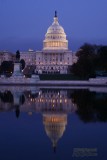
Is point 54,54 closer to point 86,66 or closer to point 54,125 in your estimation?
point 86,66

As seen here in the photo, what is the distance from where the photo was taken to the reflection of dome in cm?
1209

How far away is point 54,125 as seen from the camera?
14.1 metres

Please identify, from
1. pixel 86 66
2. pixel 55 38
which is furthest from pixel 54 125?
pixel 55 38

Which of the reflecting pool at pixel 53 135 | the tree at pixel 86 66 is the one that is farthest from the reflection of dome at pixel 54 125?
the tree at pixel 86 66

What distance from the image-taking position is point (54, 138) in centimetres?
1180

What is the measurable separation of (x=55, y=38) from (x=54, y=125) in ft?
Answer: 379

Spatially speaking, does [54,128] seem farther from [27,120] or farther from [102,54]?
[102,54]

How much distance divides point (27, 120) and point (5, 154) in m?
5.89

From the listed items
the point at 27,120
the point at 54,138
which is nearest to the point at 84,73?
the point at 27,120

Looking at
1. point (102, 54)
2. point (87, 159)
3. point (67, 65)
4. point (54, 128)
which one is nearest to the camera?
point (87, 159)

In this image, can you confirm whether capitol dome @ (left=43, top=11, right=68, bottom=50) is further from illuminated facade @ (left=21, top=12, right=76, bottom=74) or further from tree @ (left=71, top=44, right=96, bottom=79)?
tree @ (left=71, top=44, right=96, bottom=79)

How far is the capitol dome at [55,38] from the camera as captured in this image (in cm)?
12812

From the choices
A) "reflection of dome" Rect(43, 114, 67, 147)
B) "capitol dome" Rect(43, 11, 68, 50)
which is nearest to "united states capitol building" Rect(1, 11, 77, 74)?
"capitol dome" Rect(43, 11, 68, 50)

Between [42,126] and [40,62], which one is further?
[40,62]
